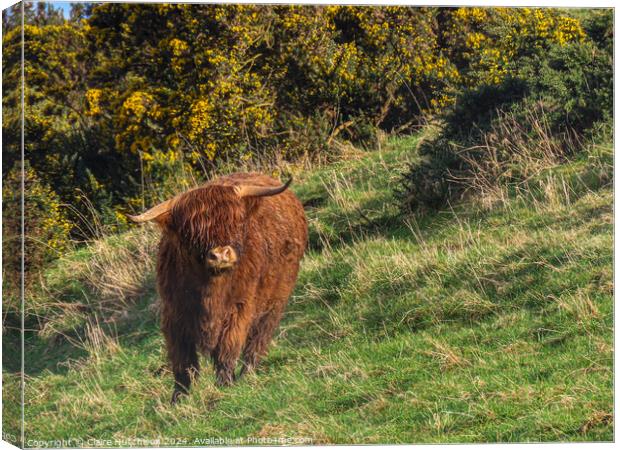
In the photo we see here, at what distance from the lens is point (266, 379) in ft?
32.3

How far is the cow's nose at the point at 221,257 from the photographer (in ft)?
31.6

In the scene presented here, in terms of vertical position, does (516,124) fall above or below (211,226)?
above

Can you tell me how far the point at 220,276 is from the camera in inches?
393

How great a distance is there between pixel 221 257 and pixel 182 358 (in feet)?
3.54

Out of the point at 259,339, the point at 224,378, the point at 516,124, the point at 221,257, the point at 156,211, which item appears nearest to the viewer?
the point at 221,257

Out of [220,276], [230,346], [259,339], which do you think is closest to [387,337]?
[259,339]

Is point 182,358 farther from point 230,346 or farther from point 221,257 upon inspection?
point 221,257

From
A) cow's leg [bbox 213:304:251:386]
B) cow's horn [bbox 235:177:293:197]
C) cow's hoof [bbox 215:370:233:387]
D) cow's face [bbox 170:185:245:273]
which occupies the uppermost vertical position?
cow's horn [bbox 235:177:293:197]

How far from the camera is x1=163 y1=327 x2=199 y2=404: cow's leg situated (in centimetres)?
1020

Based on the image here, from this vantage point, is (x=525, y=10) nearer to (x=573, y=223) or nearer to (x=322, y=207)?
(x=573, y=223)

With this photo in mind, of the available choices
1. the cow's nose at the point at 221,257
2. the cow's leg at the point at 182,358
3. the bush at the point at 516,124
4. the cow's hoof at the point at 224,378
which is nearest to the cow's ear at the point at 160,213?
the cow's nose at the point at 221,257

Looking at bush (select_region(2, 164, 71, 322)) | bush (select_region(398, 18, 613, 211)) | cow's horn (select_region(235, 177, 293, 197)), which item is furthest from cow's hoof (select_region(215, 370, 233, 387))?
bush (select_region(398, 18, 613, 211))

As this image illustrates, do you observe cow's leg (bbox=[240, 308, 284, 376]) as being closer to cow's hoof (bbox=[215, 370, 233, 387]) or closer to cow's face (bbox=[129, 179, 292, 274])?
cow's hoof (bbox=[215, 370, 233, 387])

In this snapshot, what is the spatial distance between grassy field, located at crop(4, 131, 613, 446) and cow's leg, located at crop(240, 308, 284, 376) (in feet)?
0.30
